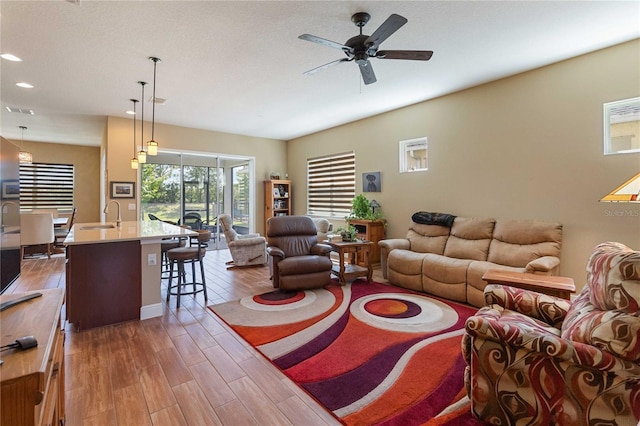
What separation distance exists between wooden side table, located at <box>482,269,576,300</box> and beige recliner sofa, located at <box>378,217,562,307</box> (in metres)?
0.33

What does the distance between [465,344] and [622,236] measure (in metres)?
2.81

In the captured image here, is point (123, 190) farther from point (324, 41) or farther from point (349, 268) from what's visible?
point (324, 41)

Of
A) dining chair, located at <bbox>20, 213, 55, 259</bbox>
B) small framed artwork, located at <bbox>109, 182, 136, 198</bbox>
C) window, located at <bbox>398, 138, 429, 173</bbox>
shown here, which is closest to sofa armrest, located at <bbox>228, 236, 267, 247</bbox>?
small framed artwork, located at <bbox>109, 182, 136, 198</bbox>

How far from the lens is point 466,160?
4.73m

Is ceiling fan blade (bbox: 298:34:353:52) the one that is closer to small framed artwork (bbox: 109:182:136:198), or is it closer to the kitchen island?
the kitchen island

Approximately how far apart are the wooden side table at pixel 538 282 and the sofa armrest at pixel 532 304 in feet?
1.45

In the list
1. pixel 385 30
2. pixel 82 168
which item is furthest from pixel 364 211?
pixel 82 168

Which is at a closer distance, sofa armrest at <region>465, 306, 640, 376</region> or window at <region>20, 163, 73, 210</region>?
sofa armrest at <region>465, 306, 640, 376</region>

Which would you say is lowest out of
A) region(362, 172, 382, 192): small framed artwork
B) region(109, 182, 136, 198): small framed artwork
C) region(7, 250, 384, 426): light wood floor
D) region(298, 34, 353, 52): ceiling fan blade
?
region(7, 250, 384, 426): light wood floor

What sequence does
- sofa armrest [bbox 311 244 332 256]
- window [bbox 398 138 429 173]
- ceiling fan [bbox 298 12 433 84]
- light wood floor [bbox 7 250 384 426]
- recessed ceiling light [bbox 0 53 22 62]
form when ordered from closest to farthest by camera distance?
light wood floor [bbox 7 250 384 426], ceiling fan [bbox 298 12 433 84], recessed ceiling light [bbox 0 53 22 62], sofa armrest [bbox 311 244 332 256], window [bbox 398 138 429 173]

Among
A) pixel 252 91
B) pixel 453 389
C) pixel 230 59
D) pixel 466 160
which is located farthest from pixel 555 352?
pixel 252 91

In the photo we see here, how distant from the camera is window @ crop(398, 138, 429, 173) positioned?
17.8ft

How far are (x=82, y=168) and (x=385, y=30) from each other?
33.2 feet

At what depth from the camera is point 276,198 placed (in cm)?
826
